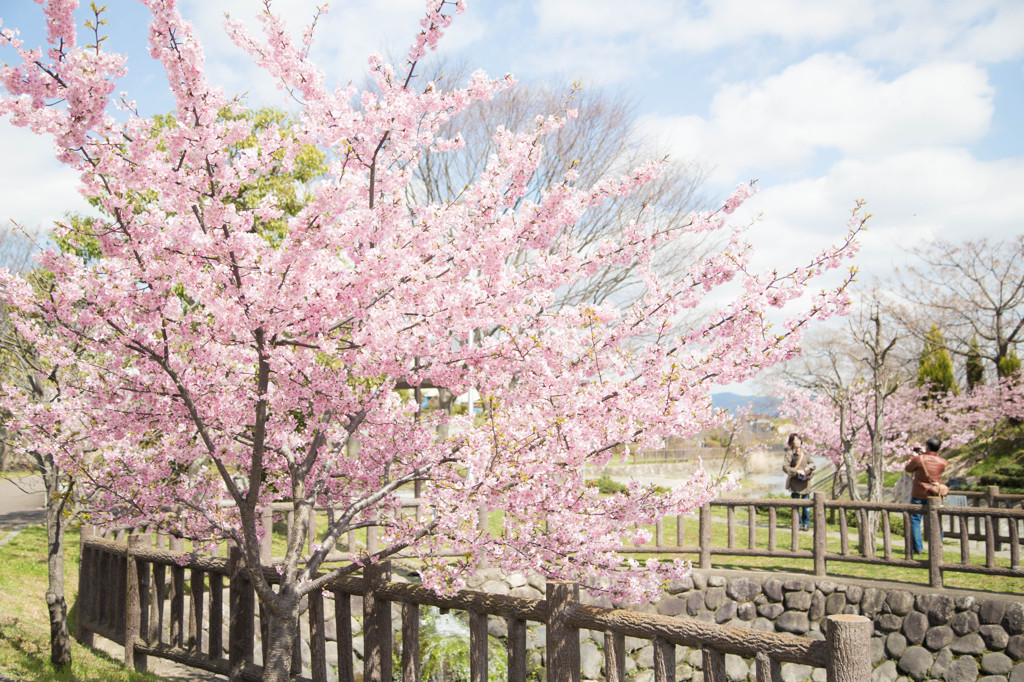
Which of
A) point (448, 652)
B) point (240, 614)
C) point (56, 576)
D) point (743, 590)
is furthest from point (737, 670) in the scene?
point (56, 576)

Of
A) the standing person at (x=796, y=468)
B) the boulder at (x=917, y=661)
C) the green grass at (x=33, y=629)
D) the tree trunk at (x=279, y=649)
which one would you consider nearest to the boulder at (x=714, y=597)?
the boulder at (x=917, y=661)

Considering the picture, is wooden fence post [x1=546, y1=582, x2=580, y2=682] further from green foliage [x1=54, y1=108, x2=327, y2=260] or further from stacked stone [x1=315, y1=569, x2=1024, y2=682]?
green foliage [x1=54, y1=108, x2=327, y2=260]

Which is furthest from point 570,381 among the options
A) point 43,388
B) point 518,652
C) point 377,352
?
point 43,388

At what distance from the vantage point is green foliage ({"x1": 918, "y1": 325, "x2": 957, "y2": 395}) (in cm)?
2727

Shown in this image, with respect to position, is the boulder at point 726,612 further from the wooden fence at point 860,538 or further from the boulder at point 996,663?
the boulder at point 996,663

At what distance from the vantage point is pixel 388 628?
5.39 meters

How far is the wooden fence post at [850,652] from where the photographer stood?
3.60m

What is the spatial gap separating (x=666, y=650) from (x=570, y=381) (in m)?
1.72

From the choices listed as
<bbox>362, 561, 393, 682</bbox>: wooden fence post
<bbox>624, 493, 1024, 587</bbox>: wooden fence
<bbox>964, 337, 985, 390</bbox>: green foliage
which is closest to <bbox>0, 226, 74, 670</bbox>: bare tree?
<bbox>362, 561, 393, 682</bbox>: wooden fence post

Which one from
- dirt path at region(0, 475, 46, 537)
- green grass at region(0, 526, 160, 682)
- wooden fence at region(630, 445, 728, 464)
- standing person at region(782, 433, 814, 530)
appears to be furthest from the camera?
wooden fence at region(630, 445, 728, 464)

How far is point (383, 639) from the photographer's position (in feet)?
17.5

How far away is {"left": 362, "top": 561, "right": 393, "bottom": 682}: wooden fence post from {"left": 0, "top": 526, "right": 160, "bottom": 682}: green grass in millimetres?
2806

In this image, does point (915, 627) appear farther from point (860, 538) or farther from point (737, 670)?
point (737, 670)

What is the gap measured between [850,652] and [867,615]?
25.7 ft
